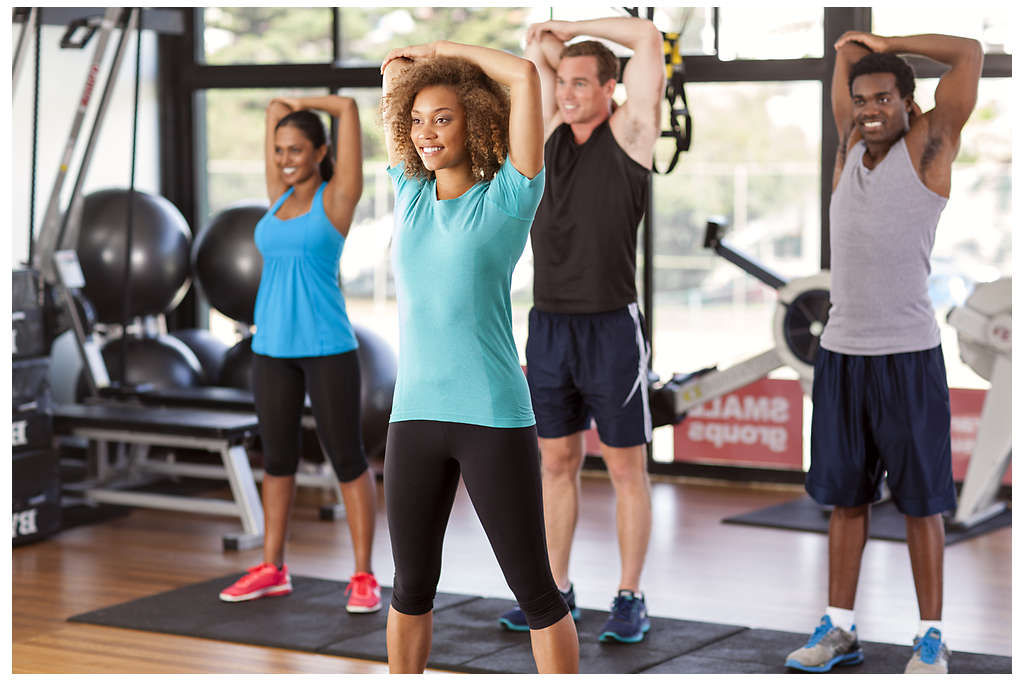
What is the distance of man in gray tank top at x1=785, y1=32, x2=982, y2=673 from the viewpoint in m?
3.12

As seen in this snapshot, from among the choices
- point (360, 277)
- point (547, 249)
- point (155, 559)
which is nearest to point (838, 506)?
point (547, 249)

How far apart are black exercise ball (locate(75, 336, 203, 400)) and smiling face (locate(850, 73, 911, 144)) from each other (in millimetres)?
3435

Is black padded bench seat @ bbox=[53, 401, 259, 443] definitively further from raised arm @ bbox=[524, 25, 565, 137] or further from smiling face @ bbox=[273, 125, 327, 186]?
raised arm @ bbox=[524, 25, 565, 137]

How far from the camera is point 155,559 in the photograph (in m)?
4.59

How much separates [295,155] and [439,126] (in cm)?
159

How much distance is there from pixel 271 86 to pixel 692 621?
3706 mm

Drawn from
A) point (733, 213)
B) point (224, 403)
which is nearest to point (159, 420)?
point (224, 403)

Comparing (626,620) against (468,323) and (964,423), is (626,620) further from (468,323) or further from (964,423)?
(964,423)

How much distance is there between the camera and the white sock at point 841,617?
131 inches

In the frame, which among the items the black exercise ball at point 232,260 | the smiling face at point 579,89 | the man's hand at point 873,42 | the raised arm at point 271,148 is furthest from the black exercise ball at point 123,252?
the man's hand at point 873,42

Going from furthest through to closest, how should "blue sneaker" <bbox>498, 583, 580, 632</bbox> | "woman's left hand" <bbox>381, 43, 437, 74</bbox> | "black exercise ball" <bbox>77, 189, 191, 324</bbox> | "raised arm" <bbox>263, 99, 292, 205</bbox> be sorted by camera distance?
"black exercise ball" <bbox>77, 189, 191, 324</bbox>
"raised arm" <bbox>263, 99, 292, 205</bbox>
"blue sneaker" <bbox>498, 583, 580, 632</bbox>
"woman's left hand" <bbox>381, 43, 437, 74</bbox>

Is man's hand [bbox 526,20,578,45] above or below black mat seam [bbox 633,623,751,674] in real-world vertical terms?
above

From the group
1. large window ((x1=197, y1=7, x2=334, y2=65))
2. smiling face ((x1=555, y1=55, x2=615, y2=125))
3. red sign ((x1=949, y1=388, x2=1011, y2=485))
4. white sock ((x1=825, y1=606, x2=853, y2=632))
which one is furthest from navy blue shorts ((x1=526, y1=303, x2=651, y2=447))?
large window ((x1=197, y1=7, x2=334, y2=65))

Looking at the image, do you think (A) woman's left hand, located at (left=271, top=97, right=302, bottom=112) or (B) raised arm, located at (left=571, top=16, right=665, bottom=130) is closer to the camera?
(B) raised arm, located at (left=571, top=16, right=665, bottom=130)
